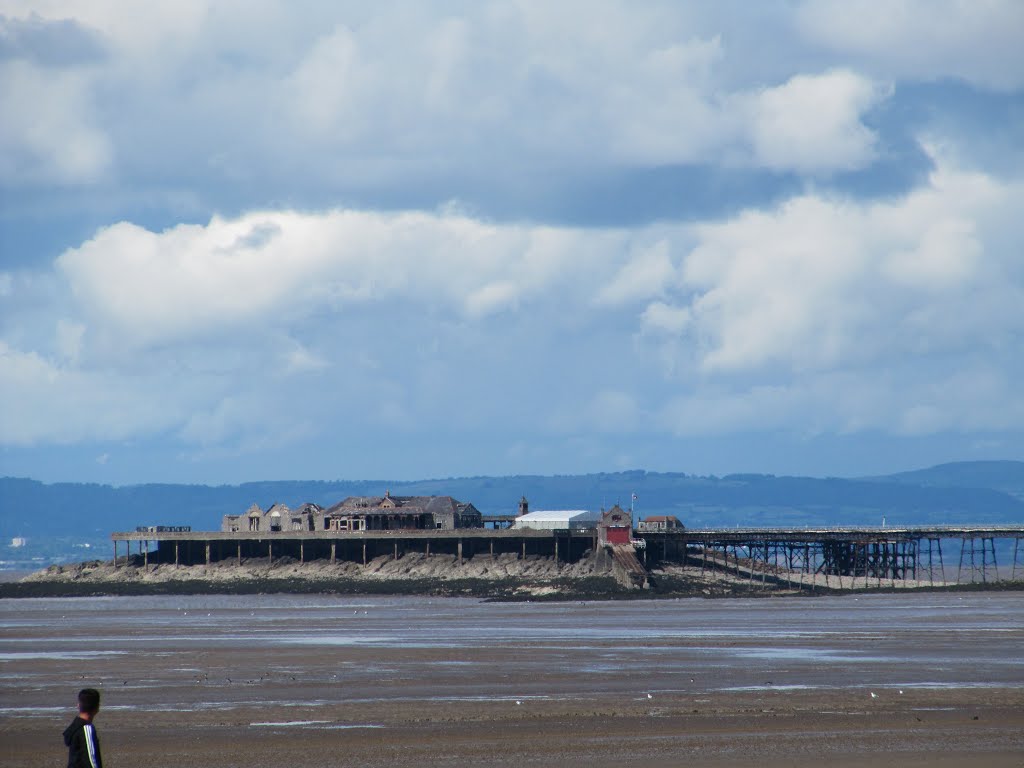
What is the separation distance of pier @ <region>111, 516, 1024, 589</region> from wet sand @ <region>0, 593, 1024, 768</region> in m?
37.4

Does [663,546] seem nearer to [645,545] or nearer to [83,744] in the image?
[645,545]

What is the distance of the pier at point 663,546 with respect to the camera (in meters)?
112

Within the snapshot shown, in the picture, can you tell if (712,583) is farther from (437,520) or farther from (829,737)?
(829,737)

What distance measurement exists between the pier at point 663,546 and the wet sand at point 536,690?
3737cm

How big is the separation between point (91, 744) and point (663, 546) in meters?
96.5

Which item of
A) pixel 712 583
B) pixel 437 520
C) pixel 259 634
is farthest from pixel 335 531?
pixel 259 634

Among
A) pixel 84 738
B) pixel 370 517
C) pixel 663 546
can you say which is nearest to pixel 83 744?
pixel 84 738

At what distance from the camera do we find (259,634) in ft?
217

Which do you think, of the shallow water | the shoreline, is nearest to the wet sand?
the shallow water

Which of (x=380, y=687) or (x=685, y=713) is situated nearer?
(x=685, y=713)

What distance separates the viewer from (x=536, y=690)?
41656 millimetres

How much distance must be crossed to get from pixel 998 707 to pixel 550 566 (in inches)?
3114

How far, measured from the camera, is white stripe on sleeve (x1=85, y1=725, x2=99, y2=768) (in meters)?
20.6

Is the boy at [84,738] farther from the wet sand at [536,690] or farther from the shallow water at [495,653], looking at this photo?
the shallow water at [495,653]
